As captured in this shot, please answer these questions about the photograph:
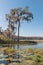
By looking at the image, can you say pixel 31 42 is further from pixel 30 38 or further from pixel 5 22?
pixel 5 22

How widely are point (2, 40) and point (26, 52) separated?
57cm

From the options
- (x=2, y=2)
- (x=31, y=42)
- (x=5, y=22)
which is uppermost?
(x=2, y=2)

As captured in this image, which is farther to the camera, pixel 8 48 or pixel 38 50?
pixel 8 48

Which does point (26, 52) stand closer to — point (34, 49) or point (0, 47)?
point (34, 49)

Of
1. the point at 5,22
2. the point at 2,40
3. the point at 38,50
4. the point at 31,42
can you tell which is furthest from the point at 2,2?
the point at 38,50

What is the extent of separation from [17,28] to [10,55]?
0.53 meters

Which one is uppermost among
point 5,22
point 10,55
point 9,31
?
point 5,22

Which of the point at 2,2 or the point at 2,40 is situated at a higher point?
the point at 2,2

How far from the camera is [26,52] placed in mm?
2469

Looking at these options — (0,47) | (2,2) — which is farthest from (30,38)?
(2,2)

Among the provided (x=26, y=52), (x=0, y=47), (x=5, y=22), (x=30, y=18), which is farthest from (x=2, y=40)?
(x=30, y=18)

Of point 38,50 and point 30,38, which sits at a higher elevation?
point 30,38

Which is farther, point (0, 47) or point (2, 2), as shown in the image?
point (0, 47)

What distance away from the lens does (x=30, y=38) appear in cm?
251
